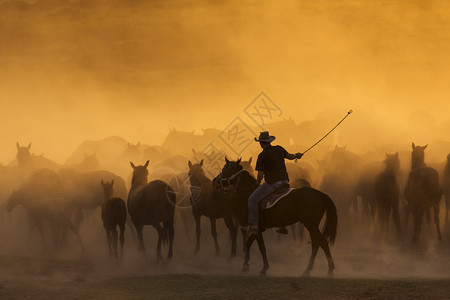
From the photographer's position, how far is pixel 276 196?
1537cm

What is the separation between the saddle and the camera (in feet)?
50.3

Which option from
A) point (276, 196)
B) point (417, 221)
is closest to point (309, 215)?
point (276, 196)

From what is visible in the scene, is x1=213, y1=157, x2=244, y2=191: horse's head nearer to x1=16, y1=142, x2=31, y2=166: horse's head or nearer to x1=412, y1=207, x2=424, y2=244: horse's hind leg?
x1=412, y1=207, x2=424, y2=244: horse's hind leg

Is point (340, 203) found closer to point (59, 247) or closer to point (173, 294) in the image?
point (59, 247)

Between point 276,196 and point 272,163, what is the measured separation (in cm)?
78

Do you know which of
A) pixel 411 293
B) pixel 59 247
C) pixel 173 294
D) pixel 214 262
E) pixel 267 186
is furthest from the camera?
pixel 59 247

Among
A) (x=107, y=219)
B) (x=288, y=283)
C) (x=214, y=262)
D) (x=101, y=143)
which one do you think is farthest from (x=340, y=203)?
(x=101, y=143)

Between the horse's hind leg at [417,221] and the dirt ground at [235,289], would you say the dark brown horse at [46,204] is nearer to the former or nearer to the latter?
the dirt ground at [235,289]

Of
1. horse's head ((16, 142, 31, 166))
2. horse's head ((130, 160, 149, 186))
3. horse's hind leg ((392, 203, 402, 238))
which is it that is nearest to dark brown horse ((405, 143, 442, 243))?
horse's hind leg ((392, 203, 402, 238))

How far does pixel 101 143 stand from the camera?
153 ft

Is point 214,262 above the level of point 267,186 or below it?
below

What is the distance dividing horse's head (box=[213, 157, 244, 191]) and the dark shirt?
103 centimetres

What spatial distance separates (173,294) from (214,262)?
6314 millimetres

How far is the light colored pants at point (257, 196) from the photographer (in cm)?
1537
